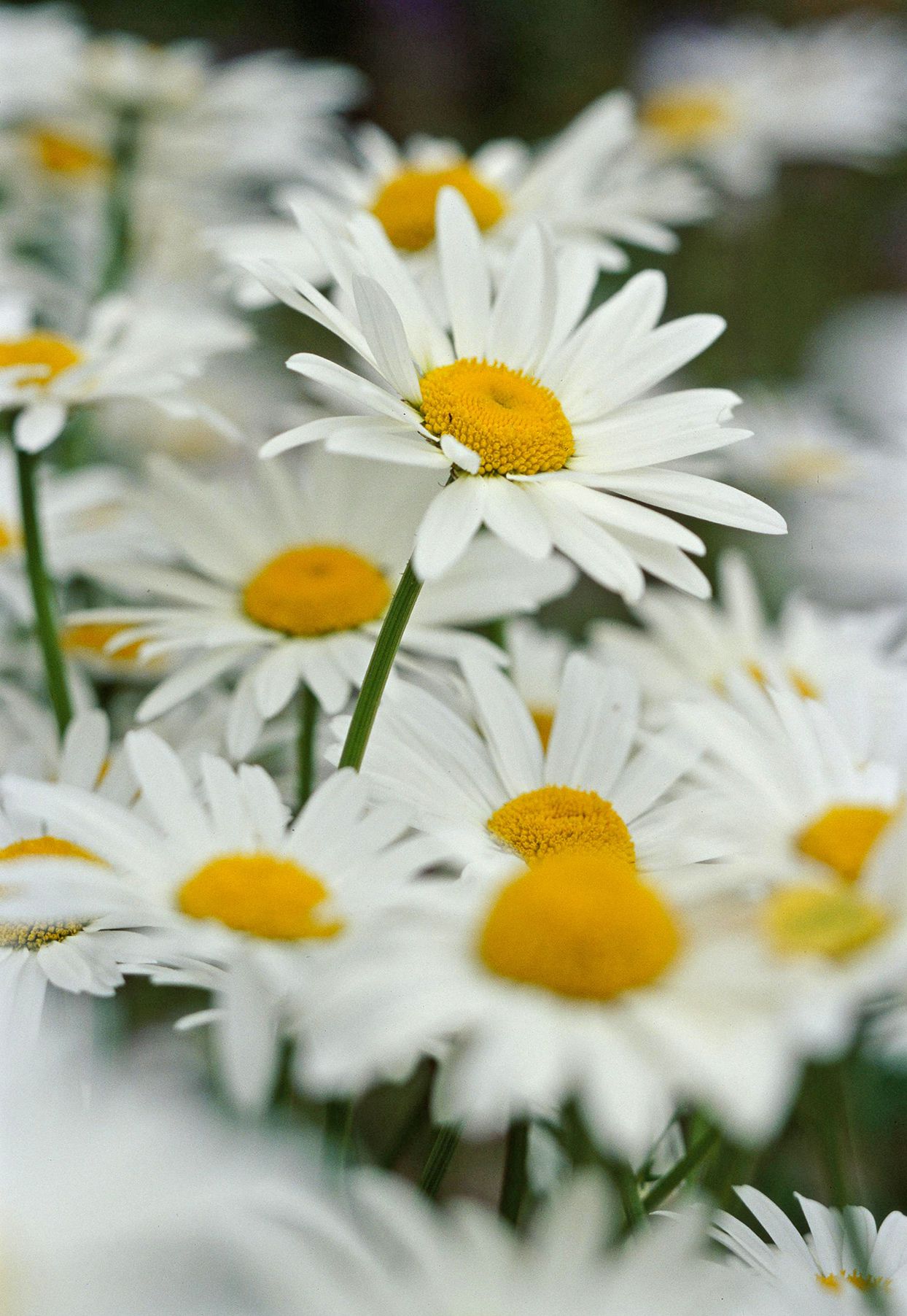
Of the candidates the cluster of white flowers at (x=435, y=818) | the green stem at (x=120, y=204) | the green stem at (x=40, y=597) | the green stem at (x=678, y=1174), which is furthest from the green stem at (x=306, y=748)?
the green stem at (x=120, y=204)

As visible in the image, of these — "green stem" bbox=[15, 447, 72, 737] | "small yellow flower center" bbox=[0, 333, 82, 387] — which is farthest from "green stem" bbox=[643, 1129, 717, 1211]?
"small yellow flower center" bbox=[0, 333, 82, 387]

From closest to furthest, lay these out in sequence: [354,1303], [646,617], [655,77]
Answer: [354,1303], [646,617], [655,77]

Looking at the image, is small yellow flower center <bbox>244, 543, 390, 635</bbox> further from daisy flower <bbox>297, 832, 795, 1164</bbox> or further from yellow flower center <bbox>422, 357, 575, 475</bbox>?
A: daisy flower <bbox>297, 832, 795, 1164</bbox>

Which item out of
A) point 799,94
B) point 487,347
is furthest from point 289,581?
point 799,94

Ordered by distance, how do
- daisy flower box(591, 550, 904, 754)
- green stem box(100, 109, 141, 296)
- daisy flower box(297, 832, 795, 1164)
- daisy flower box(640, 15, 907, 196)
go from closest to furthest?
daisy flower box(297, 832, 795, 1164) < daisy flower box(591, 550, 904, 754) < green stem box(100, 109, 141, 296) < daisy flower box(640, 15, 907, 196)

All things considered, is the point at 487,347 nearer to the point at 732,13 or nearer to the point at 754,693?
the point at 754,693

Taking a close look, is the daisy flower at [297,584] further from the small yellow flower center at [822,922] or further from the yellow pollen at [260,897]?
the small yellow flower center at [822,922]

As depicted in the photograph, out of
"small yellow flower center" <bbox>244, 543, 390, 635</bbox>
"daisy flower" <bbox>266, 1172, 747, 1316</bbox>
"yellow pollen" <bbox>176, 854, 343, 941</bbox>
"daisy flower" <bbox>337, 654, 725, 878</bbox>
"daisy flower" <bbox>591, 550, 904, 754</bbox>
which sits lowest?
"daisy flower" <bbox>591, 550, 904, 754</bbox>
